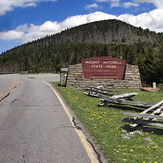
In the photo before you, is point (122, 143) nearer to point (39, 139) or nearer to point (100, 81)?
point (39, 139)

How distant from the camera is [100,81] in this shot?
1864 centimetres

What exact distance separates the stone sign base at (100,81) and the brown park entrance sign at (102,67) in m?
0.40

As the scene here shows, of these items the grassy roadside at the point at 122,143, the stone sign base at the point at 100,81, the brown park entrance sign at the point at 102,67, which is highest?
the brown park entrance sign at the point at 102,67

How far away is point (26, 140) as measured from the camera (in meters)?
4.91

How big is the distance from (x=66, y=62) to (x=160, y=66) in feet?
353

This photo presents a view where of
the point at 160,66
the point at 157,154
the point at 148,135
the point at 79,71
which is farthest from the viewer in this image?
the point at 160,66

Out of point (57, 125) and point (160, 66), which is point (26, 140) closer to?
point (57, 125)

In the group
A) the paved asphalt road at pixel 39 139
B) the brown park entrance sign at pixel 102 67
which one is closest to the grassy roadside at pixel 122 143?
the paved asphalt road at pixel 39 139

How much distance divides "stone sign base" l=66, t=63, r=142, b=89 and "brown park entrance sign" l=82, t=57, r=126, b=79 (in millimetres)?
397

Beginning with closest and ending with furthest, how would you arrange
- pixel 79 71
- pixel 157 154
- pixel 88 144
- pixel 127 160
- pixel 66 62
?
pixel 127 160 < pixel 157 154 < pixel 88 144 < pixel 79 71 < pixel 66 62

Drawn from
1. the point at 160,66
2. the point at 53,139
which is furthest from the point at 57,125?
the point at 160,66

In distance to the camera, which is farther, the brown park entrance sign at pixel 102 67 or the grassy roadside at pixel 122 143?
the brown park entrance sign at pixel 102 67

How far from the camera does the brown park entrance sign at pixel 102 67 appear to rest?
18578 millimetres

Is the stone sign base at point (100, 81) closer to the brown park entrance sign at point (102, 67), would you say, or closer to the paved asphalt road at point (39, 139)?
the brown park entrance sign at point (102, 67)
